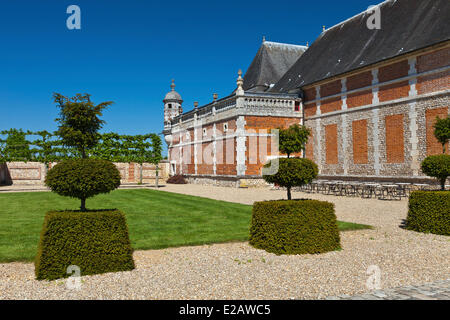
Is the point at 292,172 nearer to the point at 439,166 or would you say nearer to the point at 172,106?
the point at 439,166

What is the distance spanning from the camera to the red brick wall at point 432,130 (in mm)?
14764

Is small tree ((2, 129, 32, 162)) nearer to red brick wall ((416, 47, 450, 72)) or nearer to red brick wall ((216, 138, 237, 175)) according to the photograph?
red brick wall ((216, 138, 237, 175))

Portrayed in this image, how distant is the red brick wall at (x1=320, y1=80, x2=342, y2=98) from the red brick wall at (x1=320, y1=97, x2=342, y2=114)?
0.40 m

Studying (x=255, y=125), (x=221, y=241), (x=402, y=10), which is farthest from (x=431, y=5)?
(x=221, y=241)

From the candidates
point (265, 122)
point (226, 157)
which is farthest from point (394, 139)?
point (226, 157)

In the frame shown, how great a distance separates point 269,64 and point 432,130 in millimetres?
16013

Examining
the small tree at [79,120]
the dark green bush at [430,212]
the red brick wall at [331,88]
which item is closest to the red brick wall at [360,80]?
the red brick wall at [331,88]

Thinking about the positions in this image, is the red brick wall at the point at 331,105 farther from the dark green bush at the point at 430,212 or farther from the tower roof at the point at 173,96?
the tower roof at the point at 173,96

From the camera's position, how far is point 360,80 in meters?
18.5

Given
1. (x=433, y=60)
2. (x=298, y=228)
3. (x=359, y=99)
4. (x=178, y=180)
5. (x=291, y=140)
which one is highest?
(x=433, y=60)

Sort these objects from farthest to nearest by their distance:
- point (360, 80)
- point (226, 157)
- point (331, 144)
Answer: point (226, 157)
point (331, 144)
point (360, 80)

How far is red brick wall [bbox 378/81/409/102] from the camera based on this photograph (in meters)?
16.2

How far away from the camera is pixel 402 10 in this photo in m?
19.2

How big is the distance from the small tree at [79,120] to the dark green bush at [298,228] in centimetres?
338
